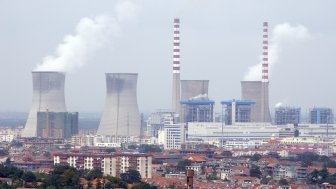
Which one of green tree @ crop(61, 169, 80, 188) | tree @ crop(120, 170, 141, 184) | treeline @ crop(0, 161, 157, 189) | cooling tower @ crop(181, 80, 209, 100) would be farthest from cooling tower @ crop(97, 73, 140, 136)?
green tree @ crop(61, 169, 80, 188)

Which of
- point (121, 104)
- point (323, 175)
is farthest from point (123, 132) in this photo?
point (323, 175)

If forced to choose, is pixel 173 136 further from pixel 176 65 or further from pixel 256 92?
pixel 256 92

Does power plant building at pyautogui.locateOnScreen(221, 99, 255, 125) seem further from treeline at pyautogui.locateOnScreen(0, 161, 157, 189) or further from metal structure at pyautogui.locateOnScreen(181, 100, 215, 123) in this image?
treeline at pyautogui.locateOnScreen(0, 161, 157, 189)

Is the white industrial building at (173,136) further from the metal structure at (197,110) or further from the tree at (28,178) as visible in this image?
the tree at (28,178)

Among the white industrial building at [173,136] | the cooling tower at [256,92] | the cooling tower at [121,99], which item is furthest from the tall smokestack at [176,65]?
the cooling tower at [121,99]

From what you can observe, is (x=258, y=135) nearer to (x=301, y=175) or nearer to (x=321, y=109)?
(x=321, y=109)
